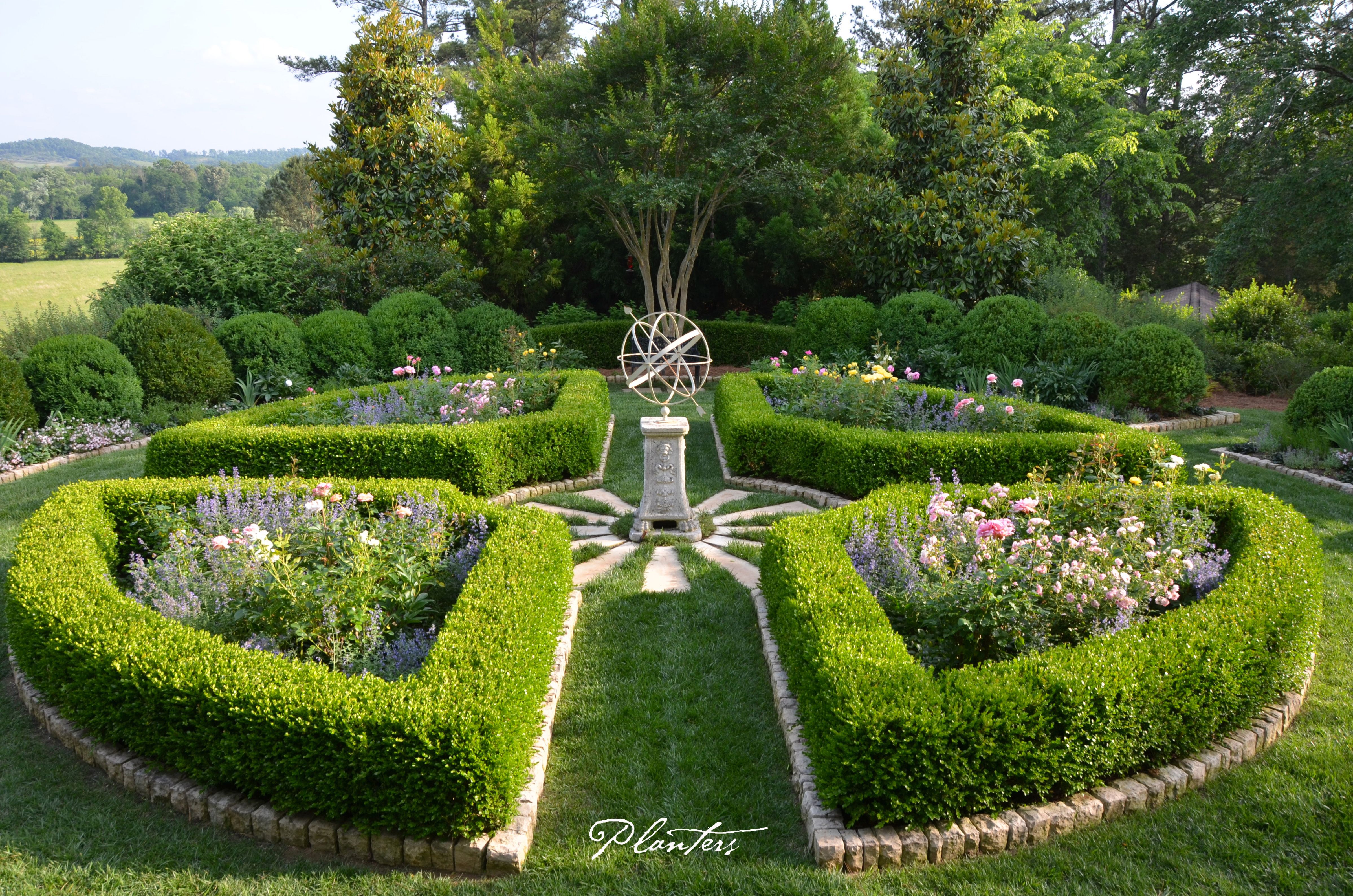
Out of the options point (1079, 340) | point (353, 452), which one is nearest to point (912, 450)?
point (353, 452)

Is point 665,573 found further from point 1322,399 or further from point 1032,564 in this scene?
point 1322,399

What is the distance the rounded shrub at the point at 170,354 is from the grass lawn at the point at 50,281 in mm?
13752

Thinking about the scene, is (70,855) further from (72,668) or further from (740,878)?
(740,878)

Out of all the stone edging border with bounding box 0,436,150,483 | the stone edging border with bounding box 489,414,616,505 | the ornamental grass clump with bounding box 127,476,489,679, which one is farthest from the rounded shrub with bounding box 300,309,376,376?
the ornamental grass clump with bounding box 127,476,489,679

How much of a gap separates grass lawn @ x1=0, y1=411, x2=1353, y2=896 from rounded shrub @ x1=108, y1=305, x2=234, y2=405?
272 inches

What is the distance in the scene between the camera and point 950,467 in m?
6.42

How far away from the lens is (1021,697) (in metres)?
3.02

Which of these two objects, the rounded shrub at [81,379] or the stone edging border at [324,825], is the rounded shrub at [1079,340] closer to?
the stone edging border at [324,825]

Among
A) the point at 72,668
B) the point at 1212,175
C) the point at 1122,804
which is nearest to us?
the point at 1122,804

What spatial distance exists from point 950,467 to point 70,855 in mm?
5703

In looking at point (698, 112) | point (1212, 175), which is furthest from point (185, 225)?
point (1212, 175)

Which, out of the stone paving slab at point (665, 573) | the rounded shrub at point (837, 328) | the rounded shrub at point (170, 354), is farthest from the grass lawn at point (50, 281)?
the stone paving slab at point (665, 573)

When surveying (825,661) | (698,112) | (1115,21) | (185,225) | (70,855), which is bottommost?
(70,855)

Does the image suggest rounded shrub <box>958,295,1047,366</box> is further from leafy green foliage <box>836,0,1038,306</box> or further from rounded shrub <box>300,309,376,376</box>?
rounded shrub <box>300,309,376,376</box>
